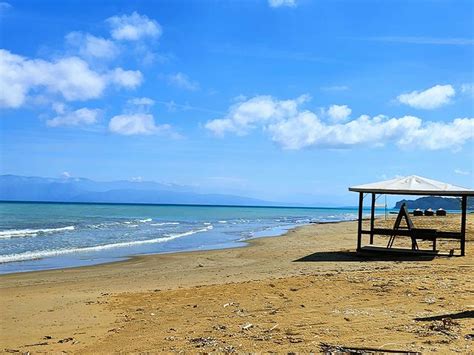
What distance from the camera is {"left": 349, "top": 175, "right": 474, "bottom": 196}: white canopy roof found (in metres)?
13.2

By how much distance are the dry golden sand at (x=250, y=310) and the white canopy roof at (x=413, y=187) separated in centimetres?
192

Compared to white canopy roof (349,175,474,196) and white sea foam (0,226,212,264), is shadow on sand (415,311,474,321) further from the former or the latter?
white sea foam (0,226,212,264)

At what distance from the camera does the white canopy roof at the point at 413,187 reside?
13.2 metres

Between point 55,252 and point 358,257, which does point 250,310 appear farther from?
point 55,252

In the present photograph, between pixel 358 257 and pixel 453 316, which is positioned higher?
pixel 453 316

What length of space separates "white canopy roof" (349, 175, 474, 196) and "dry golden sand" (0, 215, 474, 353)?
192cm

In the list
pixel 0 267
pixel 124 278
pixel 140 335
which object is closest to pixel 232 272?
pixel 124 278

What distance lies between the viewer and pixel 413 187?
13.7 meters

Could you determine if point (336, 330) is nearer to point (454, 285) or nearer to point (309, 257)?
point (454, 285)

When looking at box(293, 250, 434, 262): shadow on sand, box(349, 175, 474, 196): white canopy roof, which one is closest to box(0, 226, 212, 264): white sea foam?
box(293, 250, 434, 262): shadow on sand

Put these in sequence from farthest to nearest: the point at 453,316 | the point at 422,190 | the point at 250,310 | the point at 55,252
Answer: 1. the point at 55,252
2. the point at 422,190
3. the point at 250,310
4. the point at 453,316

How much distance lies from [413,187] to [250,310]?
826 centimetres

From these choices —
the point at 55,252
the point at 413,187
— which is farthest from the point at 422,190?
the point at 55,252

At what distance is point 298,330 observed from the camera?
564cm
